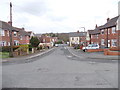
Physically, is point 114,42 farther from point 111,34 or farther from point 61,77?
point 61,77

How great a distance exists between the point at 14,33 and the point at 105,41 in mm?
26179

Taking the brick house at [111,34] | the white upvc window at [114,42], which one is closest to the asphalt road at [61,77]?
the brick house at [111,34]

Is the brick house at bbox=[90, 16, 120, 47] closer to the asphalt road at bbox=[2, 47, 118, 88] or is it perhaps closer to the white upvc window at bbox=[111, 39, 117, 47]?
the white upvc window at bbox=[111, 39, 117, 47]

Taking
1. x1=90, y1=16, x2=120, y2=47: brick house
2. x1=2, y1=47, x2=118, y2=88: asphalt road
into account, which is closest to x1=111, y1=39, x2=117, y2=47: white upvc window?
x1=90, y1=16, x2=120, y2=47: brick house

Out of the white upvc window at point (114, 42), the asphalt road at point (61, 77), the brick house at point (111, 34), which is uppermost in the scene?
the brick house at point (111, 34)

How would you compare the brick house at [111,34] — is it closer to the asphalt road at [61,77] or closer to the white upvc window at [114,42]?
the white upvc window at [114,42]

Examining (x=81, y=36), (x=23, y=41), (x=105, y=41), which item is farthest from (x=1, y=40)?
(x=81, y=36)

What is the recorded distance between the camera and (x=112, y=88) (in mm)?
6352

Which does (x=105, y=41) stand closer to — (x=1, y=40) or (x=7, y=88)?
(x=1, y=40)

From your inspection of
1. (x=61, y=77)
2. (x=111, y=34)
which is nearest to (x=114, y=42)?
(x=111, y=34)

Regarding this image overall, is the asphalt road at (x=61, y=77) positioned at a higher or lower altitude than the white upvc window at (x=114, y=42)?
lower

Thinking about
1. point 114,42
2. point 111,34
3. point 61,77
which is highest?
point 111,34

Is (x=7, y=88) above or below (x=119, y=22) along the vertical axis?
below

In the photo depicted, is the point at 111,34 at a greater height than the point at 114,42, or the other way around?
the point at 111,34
